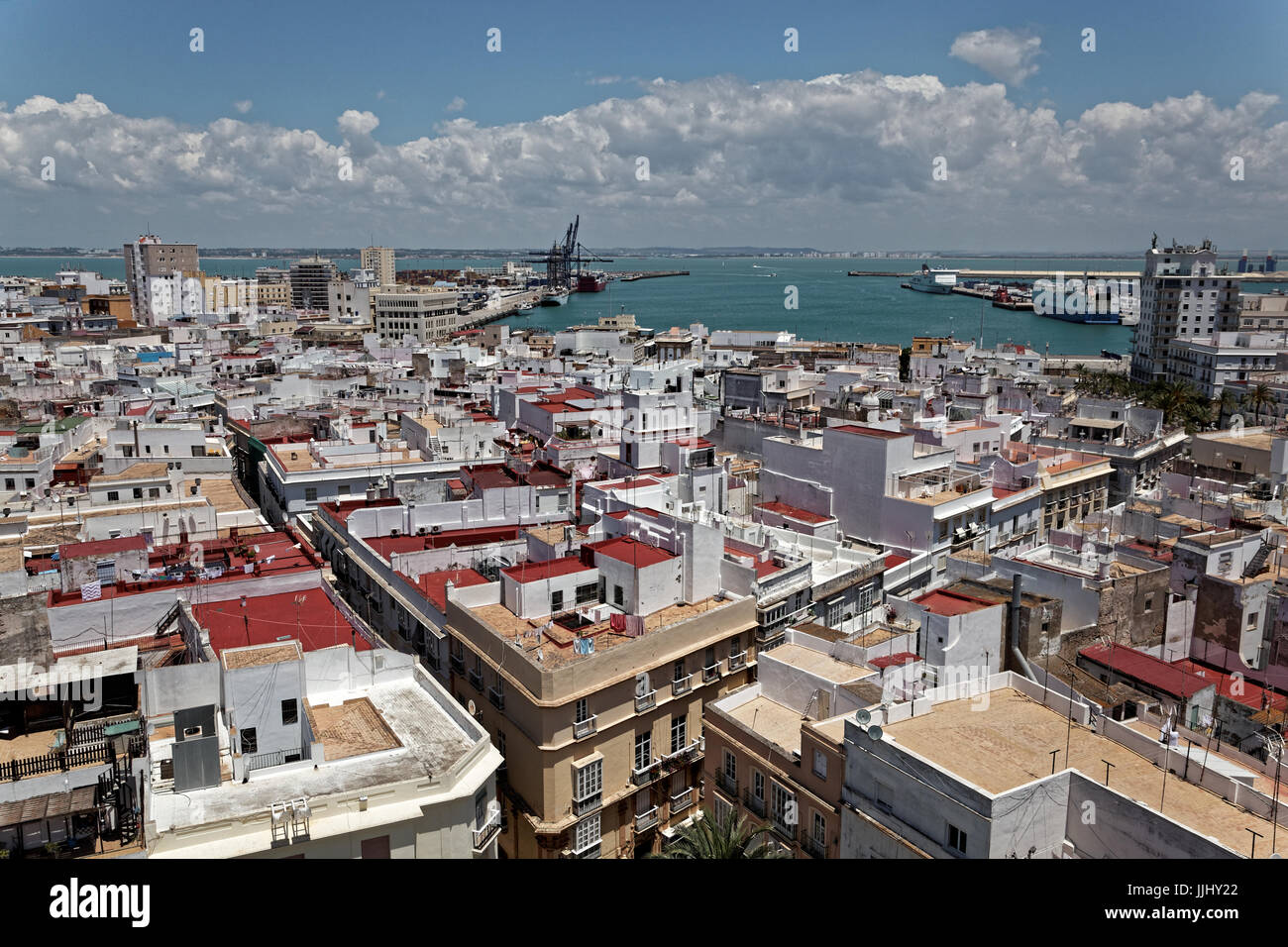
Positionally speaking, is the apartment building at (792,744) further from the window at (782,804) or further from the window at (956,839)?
the window at (956,839)

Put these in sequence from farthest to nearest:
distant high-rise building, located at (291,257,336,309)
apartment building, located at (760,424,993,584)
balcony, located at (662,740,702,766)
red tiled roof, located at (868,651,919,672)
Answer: distant high-rise building, located at (291,257,336,309), apartment building, located at (760,424,993,584), balcony, located at (662,740,702,766), red tiled roof, located at (868,651,919,672)

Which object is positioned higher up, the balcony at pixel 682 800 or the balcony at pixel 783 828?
the balcony at pixel 783 828

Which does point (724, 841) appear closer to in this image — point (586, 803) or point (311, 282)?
point (586, 803)

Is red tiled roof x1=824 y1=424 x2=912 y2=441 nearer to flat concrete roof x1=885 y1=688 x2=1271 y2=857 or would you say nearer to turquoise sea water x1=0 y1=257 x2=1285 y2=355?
flat concrete roof x1=885 y1=688 x2=1271 y2=857

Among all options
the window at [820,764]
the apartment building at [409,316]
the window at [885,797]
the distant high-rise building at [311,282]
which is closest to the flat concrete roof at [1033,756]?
the window at [885,797]

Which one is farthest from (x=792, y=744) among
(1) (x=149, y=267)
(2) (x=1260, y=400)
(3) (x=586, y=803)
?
(1) (x=149, y=267)

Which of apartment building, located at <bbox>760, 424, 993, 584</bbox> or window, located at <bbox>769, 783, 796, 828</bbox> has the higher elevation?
apartment building, located at <bbox>760, 424, 993, 584</bbox>

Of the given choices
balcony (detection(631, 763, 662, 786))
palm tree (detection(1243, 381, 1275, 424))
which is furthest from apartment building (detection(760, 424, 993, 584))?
palm tree (detection(1243, 381, 1275, 424))
